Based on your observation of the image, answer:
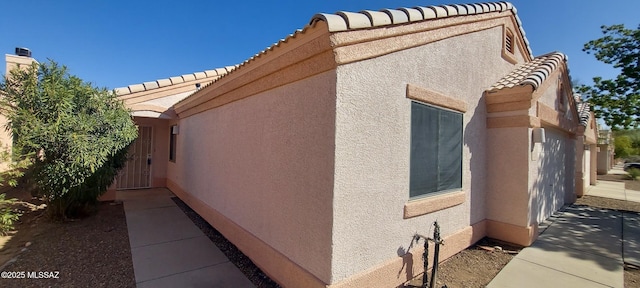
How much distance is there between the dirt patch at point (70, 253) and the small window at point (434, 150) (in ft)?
18.0

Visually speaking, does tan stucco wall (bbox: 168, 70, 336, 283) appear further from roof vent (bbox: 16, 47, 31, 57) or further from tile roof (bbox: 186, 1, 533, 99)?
roof vent (bbox: 16, 47, 31, 57)

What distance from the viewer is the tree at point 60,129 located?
6.67 metres

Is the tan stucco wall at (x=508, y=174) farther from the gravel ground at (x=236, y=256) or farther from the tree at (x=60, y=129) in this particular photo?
the tree at (x=60, y=129)

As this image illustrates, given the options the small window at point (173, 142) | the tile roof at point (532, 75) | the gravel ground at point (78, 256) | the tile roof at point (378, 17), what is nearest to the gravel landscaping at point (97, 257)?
the gravel ground at point (78, 256)

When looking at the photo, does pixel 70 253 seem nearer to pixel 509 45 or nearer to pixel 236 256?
pixel 236 256

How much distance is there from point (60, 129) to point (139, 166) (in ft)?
23.4

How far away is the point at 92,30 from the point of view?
11.1m

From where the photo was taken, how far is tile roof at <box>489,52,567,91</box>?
21.9 feet

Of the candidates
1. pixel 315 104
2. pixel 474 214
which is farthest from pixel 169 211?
pixel 474 214

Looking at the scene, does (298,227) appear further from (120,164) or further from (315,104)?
(120,164)

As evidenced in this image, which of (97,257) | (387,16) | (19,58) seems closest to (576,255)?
(387,16)

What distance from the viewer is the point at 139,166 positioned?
13391mm

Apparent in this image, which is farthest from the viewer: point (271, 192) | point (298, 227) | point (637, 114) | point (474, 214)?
point (637, 114)

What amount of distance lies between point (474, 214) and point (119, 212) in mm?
11052
